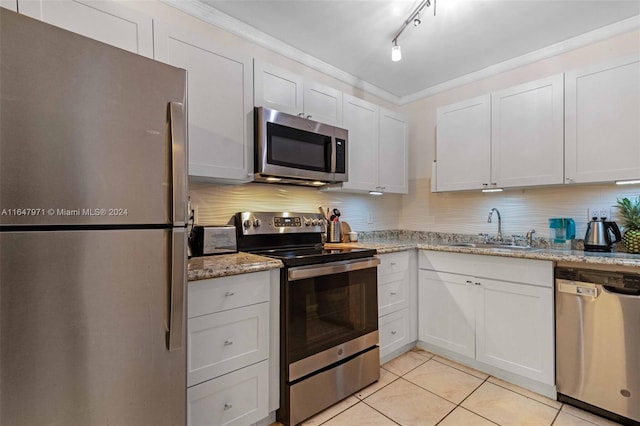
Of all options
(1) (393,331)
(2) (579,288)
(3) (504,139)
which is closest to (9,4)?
(1) (393,331)

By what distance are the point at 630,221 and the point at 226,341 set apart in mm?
2689

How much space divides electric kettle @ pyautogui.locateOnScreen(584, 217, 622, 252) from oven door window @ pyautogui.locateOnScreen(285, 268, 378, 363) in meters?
1.52

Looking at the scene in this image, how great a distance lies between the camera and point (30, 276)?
88cm

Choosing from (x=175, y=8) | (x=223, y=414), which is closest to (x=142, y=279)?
(x=223, y=414)

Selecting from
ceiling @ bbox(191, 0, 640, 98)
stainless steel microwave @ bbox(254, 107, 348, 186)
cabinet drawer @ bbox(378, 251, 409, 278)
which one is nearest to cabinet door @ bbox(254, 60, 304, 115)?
stainless steel microwave @ bbox(254, 107, 348, 186)

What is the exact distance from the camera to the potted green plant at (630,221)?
1964mm

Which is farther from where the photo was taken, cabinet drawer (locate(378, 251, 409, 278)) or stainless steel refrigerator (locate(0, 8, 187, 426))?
cabinet drawer (locate(378, 251, 409, 278))

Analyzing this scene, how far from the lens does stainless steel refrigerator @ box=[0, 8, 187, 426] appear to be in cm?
86

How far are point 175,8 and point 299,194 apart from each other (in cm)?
153

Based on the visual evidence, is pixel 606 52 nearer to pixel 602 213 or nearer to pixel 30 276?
pixel 602 213

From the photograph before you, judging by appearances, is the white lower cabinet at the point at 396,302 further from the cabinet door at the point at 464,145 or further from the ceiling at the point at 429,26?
the ceiling at the point at 429,26

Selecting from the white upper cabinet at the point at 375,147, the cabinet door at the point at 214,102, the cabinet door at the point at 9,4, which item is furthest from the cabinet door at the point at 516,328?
the cabinet door at the point at 9,4

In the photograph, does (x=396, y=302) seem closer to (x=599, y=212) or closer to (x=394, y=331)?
(x=394, y=331)

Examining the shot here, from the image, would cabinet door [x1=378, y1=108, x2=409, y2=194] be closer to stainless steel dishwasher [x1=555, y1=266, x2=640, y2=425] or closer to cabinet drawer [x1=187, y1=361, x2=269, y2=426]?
stainless steel dishwasher [x1=555, y1=266, x2=640, y2=425]
